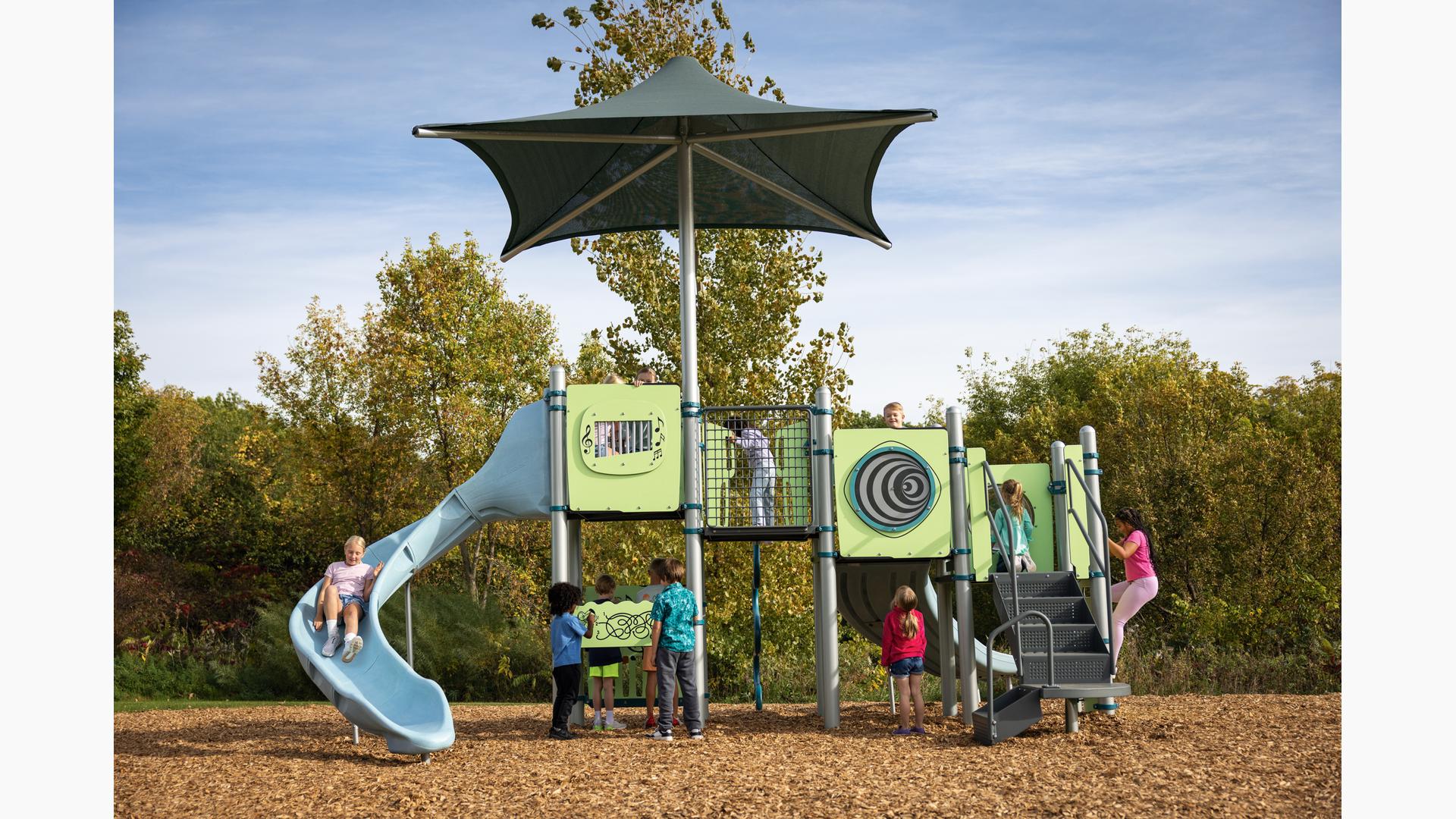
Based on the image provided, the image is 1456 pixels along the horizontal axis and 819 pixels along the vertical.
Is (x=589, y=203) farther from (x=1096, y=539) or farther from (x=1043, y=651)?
(x=1043, y=651)

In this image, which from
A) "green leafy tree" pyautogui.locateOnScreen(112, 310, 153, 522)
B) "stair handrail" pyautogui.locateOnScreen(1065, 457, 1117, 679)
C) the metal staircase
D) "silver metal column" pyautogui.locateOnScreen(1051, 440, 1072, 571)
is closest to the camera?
the metal staircase

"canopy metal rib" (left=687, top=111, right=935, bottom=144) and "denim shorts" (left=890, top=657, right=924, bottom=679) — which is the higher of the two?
"canopy metal rib" (left=687, top=111, right=935, bottom=144)

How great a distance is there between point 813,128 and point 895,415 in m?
2.53

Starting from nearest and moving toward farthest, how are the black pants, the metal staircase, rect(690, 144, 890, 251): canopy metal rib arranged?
the metal staircase, the black pants, rect(690, 144, 890, 251): canopy metal rib

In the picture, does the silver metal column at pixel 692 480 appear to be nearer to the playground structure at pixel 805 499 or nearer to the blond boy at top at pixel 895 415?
the playground structure at pixel 805 499

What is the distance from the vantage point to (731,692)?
58.8 feet

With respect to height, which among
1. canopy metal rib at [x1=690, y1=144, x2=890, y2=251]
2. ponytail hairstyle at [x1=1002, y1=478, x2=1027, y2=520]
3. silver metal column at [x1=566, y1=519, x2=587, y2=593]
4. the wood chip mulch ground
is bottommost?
the wood chip mulch ground

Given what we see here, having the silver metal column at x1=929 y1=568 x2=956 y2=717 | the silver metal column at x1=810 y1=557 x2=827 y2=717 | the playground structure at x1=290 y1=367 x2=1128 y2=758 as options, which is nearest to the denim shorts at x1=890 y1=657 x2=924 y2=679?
the playground structure at x1=290 y1=367 x2=1128 y2=758

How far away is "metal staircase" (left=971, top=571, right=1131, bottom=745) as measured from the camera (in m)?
8.52

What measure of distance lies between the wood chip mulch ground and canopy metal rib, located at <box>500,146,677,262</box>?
16.1 ft

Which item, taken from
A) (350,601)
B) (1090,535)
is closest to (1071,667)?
(1090,535)

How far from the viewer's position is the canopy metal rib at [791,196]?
10750 millimetres

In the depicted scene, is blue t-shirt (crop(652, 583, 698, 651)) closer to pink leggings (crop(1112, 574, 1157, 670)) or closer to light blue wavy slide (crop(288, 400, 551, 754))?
light blue wavy slide (crop(288, 400, 551, 754))

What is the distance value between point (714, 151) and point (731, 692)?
374 inches
